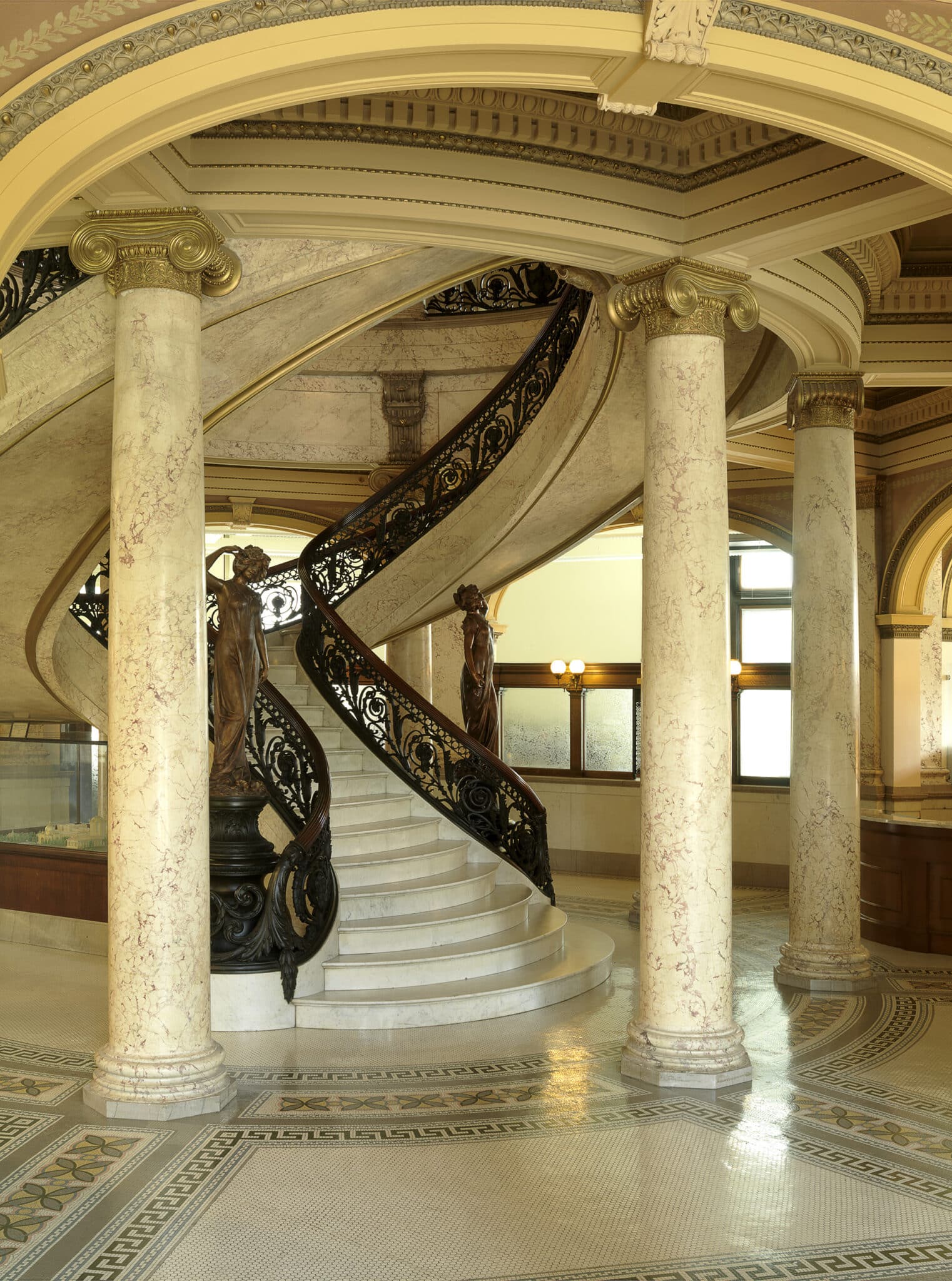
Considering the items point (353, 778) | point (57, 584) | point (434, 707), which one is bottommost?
point (353, 778)

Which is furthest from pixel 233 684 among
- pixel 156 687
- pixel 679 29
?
pixel 679 29

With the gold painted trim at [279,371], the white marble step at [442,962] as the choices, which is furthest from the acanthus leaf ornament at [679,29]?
the white marble step at [442,962]

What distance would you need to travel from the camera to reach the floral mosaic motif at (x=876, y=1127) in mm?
5090

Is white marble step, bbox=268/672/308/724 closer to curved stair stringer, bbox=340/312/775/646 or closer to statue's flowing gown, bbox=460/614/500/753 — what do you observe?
curved stair stringer, bbox=340/312/775/646

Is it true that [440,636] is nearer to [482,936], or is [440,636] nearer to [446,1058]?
[482,936]

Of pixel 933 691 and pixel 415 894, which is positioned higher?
pixel 933 691

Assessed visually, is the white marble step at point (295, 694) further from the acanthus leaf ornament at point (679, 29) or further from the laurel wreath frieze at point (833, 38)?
the laurel wreath frieze at point (833, 38)

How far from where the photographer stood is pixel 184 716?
5.49 meters

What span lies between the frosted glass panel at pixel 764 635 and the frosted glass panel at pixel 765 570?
0.31m

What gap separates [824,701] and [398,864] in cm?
303

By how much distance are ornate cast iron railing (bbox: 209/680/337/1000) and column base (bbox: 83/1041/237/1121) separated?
1372 mm

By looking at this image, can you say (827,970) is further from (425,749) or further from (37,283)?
(37,283)

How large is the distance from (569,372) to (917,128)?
5.08 m

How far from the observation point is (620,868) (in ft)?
44.9
